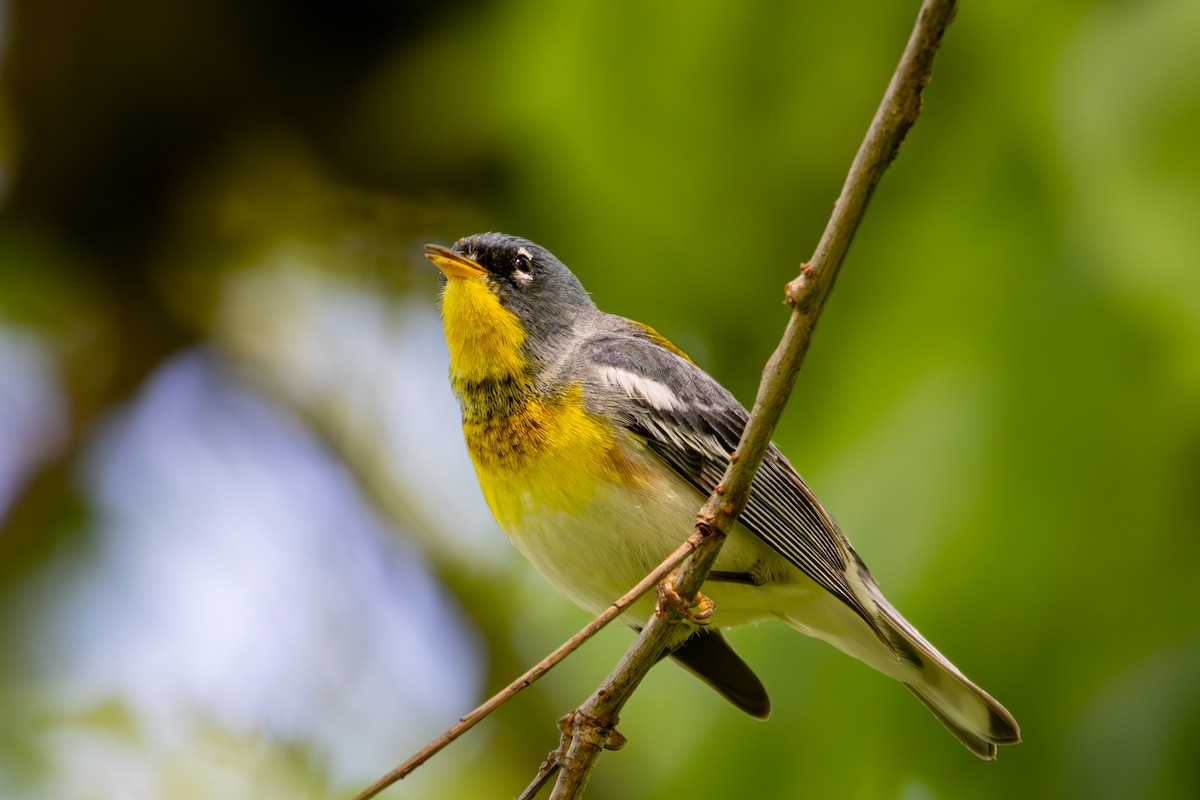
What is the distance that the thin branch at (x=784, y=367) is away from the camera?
142 cm

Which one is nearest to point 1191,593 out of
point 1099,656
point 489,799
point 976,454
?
point 1099,656

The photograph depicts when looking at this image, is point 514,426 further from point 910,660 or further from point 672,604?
point 910,660

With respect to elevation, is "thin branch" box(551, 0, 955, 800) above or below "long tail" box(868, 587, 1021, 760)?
above

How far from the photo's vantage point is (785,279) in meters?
3.67

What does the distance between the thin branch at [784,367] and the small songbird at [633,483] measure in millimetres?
491

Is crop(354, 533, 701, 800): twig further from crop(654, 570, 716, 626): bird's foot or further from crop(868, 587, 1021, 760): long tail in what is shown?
crop(868, 587, 1021, 760): long tail

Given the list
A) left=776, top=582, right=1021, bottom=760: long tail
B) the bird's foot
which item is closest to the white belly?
left=776, top=582, right=1021, bottom=760: long tail

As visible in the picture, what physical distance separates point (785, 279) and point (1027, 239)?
2.85ft

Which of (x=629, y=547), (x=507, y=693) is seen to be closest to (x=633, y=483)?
(x=629, y=547)

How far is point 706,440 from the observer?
2682 millimetres

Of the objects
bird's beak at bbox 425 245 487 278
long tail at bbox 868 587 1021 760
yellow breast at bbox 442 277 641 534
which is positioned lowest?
long tail at bbox 868 587 1021 760

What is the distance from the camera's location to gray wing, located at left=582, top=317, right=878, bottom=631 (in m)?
2.61

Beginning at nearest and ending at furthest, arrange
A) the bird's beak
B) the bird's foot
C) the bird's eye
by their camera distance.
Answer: the bird's foot → the bird's beak → the bird's eye

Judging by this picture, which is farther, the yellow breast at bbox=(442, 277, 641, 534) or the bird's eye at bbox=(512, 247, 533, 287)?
the bird's eye at bbox=(512, 247, 533, 287)
